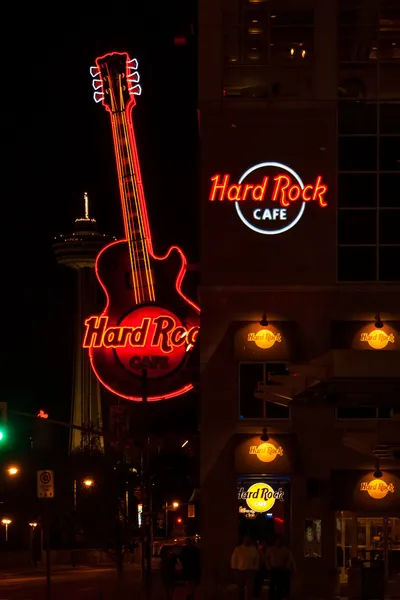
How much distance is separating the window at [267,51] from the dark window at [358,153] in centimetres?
196

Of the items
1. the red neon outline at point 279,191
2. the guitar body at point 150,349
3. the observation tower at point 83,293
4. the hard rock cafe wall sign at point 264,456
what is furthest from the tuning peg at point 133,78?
the observation tower at point 83,293

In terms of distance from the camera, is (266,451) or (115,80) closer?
(266,451)

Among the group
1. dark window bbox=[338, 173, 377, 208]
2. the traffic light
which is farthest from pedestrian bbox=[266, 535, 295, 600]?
dark window bbox=[338, 173, 377, 208]

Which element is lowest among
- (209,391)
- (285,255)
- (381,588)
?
(381,588)

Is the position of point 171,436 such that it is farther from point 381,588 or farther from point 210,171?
point 381,588

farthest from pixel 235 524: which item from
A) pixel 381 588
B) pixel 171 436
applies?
pixel 171 436

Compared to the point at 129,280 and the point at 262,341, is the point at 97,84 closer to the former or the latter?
the point at 129,280

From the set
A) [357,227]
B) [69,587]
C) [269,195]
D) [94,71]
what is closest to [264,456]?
[357,227]

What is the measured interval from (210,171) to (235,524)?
34.8 feet

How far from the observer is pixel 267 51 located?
4012cm

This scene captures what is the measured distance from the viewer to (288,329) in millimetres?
38375

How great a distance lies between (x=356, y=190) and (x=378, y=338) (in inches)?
186

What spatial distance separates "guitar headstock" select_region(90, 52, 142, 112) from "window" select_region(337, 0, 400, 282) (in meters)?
18.2

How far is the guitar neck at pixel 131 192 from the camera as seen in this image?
5609cm
